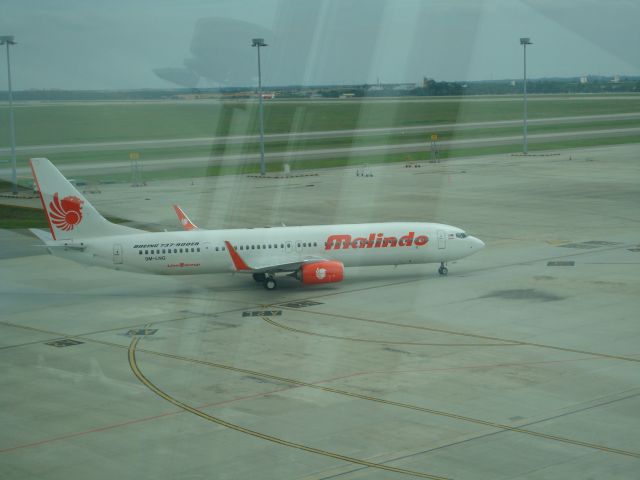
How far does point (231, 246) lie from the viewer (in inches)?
1783

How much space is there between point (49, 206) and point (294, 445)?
25400 mm

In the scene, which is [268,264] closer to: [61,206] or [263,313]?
[263,313]

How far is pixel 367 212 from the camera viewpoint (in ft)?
237

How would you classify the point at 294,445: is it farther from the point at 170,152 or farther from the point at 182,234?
the point at 170,152

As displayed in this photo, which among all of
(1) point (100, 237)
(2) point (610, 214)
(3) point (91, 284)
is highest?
(2) point (610, 214)

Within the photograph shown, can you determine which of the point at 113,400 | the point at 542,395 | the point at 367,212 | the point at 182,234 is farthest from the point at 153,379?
the point at 367,212

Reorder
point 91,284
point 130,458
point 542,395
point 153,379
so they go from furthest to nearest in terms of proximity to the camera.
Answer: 1. point 91,284
2. point 153,379
3. point 542,395
4. point 130,458

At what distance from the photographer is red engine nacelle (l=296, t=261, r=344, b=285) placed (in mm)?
44438

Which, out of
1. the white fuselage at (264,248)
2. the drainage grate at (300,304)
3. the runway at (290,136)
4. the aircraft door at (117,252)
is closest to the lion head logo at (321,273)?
the white fuselage at (264,248)

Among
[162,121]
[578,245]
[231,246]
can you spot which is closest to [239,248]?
[231,246]

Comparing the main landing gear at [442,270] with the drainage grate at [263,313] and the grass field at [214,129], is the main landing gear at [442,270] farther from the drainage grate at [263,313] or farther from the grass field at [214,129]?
the grass field at [214,129]

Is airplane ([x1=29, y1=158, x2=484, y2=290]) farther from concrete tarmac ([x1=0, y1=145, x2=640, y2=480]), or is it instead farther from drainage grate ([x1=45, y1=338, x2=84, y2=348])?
drainage grate ([x1=45, y1=338, x2=84, y2=348])

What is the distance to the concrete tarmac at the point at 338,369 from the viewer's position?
75.8ft

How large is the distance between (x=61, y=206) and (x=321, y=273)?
1348 cm
